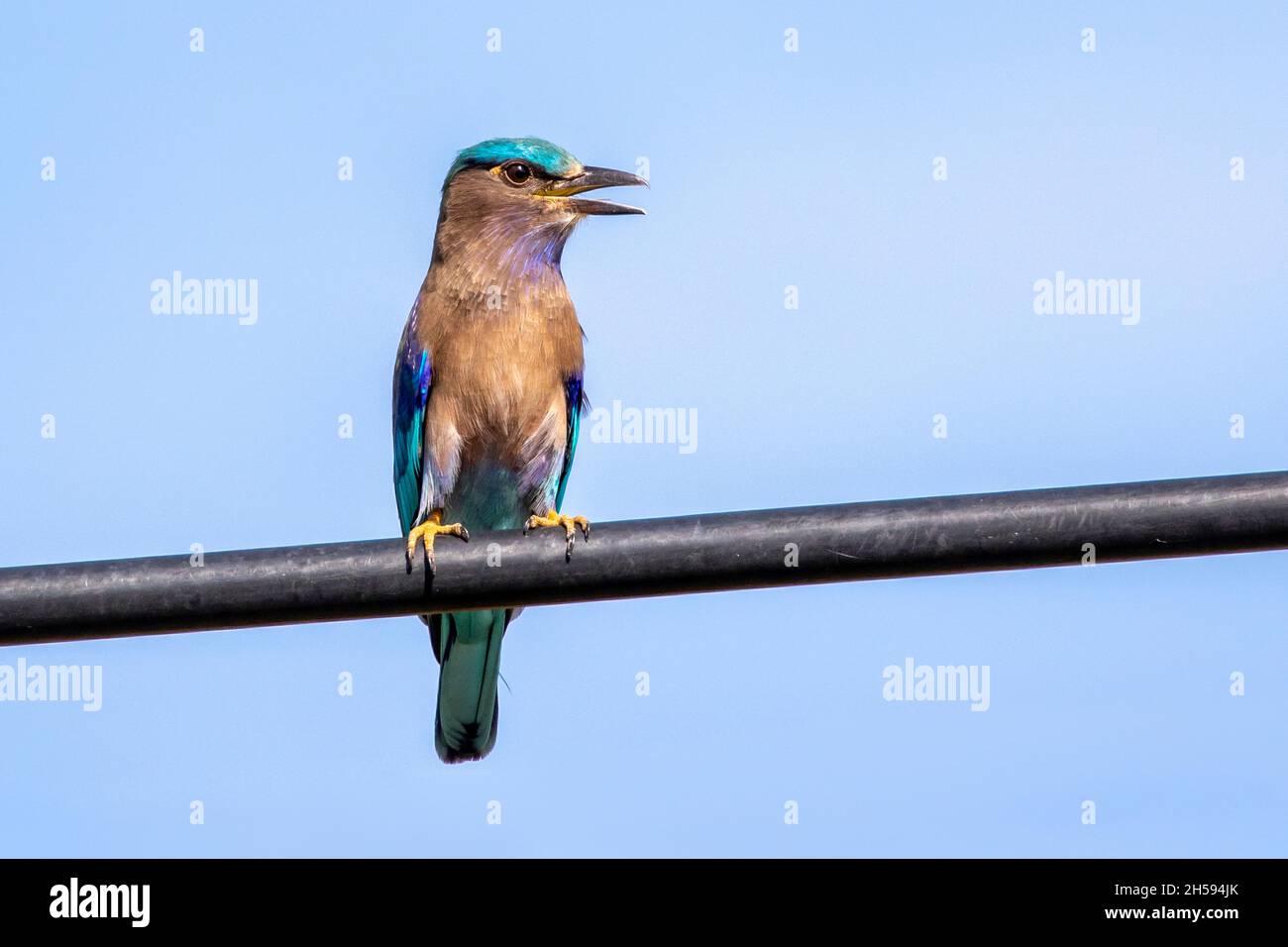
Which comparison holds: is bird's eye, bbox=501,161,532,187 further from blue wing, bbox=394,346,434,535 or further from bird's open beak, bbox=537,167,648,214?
blue wing, bbox=394,346,434,535

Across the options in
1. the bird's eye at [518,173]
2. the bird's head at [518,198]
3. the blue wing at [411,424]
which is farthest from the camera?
the bird's eye at [518,173]

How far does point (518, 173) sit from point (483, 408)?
1.22 m

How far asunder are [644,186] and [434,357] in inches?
44.3

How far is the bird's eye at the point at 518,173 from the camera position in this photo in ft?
22.7

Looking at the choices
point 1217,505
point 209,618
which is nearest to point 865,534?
point 1217,505

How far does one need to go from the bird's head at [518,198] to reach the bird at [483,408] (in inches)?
0.5

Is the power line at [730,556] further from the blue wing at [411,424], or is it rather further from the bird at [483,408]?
the blue wing at [411,424]

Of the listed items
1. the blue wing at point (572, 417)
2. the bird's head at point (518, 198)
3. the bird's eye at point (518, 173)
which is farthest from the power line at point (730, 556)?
the bird's eye at point (518, 173)

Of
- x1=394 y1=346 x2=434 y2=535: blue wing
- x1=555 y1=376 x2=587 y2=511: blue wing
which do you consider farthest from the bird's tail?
x1=555 y1=376 x2=587 y2=511: blue wing

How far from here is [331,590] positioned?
3260 mm

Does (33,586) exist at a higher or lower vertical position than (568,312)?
lower

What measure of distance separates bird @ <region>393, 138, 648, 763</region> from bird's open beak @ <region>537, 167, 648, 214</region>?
0.11 feet

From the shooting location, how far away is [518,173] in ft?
22.7

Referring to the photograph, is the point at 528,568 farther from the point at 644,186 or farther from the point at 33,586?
the point at 644,186
